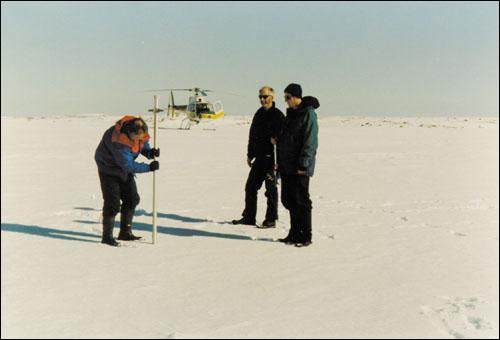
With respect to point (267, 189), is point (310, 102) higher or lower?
higher

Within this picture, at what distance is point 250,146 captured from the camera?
6691 millimetres

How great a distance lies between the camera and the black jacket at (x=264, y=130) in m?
6.44

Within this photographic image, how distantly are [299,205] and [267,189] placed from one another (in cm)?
115

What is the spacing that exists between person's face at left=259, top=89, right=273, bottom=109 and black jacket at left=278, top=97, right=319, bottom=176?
883 millimetres

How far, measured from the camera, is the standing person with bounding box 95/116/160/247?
199 inches

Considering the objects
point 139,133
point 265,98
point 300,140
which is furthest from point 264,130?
point 139,133

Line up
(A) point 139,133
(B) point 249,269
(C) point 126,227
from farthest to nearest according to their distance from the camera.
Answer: (C) point 126,227
(A) point 139,133
(B) point 249,269

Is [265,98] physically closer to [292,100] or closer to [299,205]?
[292,100]

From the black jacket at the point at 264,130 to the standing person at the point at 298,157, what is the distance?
0.78 metres

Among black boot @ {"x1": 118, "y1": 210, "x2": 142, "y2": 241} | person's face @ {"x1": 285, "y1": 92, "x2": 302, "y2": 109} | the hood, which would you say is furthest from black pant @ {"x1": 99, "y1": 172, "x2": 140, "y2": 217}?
the hood

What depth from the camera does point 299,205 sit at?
5492mm

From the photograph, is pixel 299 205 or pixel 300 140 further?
pixel 299 205

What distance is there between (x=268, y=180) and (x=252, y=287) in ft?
8.96

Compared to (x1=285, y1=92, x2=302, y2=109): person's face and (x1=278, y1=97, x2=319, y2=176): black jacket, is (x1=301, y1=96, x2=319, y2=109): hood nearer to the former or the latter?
(x1=278, y1=97, x2=319, y2=176): black jacket
